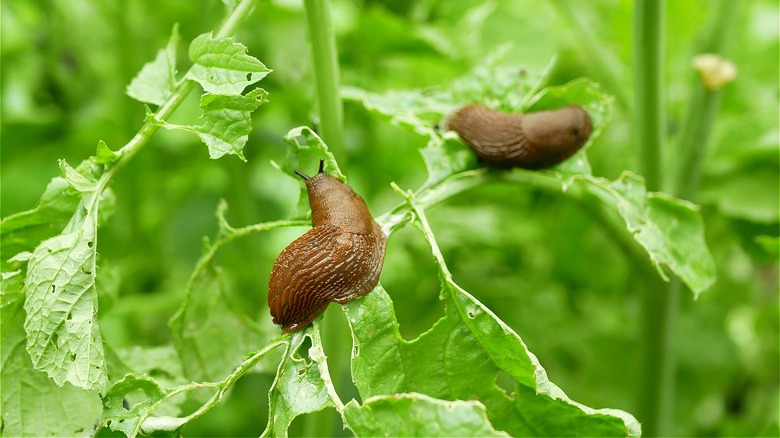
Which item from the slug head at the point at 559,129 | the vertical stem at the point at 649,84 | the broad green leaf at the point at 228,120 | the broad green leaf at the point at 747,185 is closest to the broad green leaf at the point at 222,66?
the broad green leaf at the point at 228,120

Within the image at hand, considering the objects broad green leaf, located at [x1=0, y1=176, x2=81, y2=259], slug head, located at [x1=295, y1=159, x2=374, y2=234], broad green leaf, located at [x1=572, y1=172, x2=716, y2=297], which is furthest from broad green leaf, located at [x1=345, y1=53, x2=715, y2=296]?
broad green leaf, located at [x1=0, y1=176, x2=81, y2=259]

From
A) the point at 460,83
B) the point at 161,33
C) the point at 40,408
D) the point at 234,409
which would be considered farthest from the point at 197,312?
the point at 161,33

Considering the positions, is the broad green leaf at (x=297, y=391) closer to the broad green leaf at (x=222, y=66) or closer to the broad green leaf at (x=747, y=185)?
the broad green leaf at (x=222, y=66)

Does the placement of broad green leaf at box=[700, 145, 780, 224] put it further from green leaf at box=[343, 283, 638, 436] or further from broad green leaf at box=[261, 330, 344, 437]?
broad green leaf at box=[261, 330, 344, 437]

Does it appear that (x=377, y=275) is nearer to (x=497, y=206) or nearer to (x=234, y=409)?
(x=234, y=409)

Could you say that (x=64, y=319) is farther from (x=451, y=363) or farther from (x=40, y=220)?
(x=451, y=363)

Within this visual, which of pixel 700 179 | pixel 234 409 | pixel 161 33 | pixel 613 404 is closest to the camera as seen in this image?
pixel 700 179

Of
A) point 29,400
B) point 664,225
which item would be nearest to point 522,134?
point 664,225
